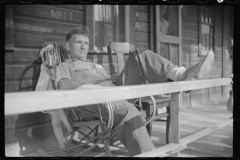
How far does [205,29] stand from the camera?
5.98 metres

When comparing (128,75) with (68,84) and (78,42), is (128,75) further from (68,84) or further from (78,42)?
(68,84)

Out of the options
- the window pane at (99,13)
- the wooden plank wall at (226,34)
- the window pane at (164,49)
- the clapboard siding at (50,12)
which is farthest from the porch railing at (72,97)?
the wooden plank wall at (226,34)

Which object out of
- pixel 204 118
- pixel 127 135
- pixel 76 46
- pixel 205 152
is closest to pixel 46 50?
pixel 76 46

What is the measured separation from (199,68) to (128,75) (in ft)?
2.27

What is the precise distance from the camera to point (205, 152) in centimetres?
232

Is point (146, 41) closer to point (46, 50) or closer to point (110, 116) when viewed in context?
Answer: point (46, 50)

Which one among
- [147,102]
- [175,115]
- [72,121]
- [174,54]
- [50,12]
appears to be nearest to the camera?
[175,115]

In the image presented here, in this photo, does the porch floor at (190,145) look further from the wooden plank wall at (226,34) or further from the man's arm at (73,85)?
the wooden plank wall at (226,34)

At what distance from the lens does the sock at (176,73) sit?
1.78m

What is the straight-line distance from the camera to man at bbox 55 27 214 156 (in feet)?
4.87

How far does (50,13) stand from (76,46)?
2.04 feet

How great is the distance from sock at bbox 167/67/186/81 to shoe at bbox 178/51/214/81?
1.3 inches

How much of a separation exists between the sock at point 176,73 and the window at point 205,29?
4.10 m

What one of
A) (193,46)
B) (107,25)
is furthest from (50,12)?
(193,46)
